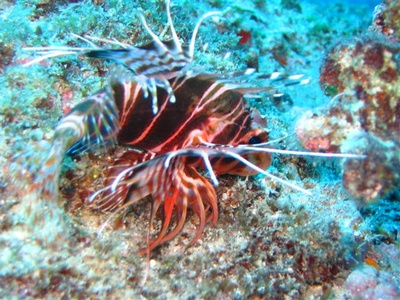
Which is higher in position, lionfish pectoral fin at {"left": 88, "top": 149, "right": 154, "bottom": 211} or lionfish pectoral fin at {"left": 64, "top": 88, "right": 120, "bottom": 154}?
lionfish pectoral fin at {"left": 64, "top": 88, "right": 120, "bottom": 154}

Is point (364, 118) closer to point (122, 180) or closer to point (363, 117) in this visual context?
point (363, 117)

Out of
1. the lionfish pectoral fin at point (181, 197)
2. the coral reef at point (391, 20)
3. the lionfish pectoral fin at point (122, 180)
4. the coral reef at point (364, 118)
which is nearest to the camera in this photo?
the coral reef at point (364, 118)

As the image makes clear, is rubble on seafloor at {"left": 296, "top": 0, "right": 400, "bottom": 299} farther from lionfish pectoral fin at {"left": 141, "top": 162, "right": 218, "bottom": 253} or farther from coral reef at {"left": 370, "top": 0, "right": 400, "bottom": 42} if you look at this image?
lionfish pectoral fin at {"left": 141, "top": 162, "right": 218, "bottom": 253}

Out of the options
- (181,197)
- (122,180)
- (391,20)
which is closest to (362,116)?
(391,20)

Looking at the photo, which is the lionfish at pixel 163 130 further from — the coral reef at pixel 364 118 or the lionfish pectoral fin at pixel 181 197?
the coral reef at pixel 364 118

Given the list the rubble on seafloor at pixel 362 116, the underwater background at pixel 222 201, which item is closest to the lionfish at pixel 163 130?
the underwater background at pixel 222 201

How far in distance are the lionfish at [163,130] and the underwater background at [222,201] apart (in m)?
0.18

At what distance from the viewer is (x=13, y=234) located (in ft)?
7.84

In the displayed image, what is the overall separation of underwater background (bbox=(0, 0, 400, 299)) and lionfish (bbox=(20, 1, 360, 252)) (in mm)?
181

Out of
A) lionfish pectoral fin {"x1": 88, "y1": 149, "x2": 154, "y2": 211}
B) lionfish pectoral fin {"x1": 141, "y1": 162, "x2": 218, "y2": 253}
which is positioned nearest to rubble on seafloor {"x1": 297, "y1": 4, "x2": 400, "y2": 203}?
lionfish pectoral fin {"x1": 141, "y1": 162, "x2": 218, "y2": 253}

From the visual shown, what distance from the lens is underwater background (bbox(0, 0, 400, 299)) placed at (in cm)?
232

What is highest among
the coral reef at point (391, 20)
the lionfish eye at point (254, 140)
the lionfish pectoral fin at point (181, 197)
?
the coral reef at point (391, 20)

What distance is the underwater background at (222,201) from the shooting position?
2324mm

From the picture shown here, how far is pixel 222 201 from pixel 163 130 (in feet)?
3.11
